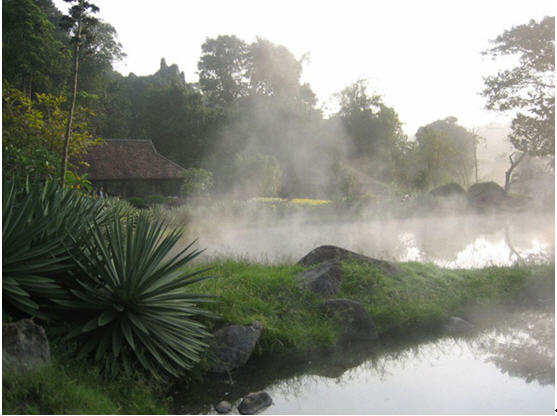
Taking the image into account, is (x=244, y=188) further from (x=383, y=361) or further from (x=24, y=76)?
(x=383, y=361)

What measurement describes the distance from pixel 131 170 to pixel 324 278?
15010 millimetres

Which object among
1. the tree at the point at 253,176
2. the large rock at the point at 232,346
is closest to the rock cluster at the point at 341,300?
the large rock at the point at 232,346

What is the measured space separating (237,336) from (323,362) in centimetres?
108

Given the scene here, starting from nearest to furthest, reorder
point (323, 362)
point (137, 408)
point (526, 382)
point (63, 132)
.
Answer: point (137, 408) → point (526, 382) → point (323, 362) → point (63, 132)

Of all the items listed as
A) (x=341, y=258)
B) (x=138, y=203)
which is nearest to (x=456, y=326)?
(x=341, y=258)

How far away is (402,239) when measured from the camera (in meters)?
13.5

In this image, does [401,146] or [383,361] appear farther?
[401,146]

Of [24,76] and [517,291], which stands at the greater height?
[24,76]

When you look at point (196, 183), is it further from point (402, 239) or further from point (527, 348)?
point (527, 348)

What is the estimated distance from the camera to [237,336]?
5109 mm

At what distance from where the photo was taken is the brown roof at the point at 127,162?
1909 cm

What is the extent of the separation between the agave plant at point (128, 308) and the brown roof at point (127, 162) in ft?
50.4

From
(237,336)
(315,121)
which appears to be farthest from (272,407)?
(315,121)

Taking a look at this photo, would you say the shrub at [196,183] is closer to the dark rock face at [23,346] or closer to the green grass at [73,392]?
the green grass at [73,392]
